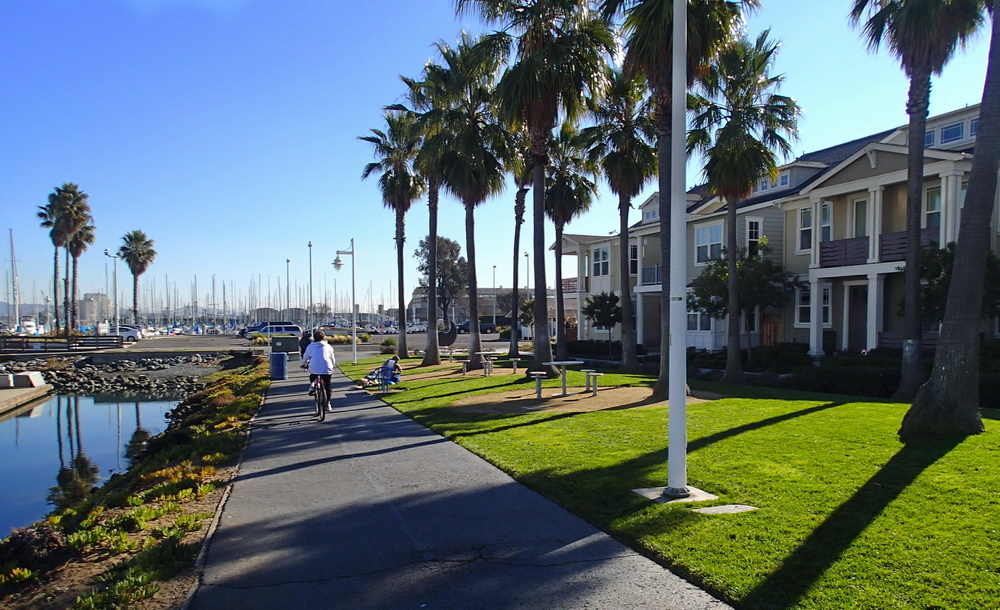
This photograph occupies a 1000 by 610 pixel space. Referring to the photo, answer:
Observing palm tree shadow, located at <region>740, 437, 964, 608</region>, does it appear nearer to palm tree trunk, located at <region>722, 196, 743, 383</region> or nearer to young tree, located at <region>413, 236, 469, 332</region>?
palm tree trunk, located at <region>722, 196, 743, 383</region>

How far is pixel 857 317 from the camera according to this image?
2567cm

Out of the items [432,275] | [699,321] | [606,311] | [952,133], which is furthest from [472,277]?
[952,133]

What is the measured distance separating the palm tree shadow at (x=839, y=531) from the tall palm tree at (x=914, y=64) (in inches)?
313

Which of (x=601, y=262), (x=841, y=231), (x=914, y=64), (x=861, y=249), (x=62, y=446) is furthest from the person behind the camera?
(x=601, y=262)

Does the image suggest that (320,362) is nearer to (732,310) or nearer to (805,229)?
(732,310)

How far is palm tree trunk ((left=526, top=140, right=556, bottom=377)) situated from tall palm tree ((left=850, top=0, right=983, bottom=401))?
8262 millimetres

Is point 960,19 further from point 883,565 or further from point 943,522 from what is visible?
point 883,565

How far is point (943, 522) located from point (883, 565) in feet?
4.16

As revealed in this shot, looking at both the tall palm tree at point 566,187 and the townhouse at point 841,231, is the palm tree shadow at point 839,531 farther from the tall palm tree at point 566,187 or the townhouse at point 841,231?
the tall palm tree at point 566,187

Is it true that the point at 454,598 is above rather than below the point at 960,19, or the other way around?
below

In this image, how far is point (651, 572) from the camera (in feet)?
16.6

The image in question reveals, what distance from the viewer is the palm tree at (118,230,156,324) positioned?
258 feet

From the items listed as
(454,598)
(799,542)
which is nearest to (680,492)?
(799,542)

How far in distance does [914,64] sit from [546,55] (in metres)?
8.32
